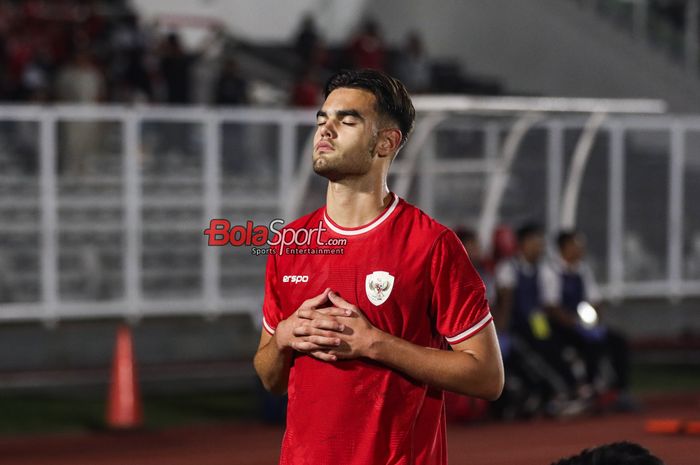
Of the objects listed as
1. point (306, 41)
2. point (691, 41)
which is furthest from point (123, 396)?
point (691, 41)

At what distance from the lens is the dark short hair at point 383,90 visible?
369cm

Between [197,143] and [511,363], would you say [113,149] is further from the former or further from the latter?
[511,363]

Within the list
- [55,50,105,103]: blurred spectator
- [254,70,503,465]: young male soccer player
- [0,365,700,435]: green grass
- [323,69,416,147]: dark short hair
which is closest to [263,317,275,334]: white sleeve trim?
[254,70,503,465]: young male soccer player

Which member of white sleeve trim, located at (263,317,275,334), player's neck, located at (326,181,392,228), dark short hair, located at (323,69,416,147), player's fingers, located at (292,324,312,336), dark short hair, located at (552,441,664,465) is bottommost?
dark short hair, located at (552,441,664,465)

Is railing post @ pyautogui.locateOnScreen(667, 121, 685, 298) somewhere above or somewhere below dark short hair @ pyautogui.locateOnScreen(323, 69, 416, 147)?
below

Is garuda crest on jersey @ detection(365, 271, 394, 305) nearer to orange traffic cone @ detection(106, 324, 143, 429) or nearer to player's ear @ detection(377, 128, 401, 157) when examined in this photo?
player's ear @ detection(377, 128, 401, 157)

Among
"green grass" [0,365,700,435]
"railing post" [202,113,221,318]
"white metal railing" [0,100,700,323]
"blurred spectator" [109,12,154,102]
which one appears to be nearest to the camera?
"green grass" [0,365,700,435]

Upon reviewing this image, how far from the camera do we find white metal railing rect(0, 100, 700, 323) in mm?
14070

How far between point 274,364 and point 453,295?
0.47 meters

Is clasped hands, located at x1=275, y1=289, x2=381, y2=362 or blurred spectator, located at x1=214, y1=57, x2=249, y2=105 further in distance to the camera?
blurred spectator, located at x1=214, y1=57, x2=249, y2=105

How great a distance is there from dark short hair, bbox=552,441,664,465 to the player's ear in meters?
0.85

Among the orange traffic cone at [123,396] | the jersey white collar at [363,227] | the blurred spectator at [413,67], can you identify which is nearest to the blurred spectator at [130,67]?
the blurred spectator at [413,67]

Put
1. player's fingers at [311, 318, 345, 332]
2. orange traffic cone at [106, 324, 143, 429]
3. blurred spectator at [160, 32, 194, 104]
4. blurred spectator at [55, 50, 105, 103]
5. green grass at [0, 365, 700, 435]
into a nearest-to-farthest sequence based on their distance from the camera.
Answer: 1. player's fingers at [311, 318, 345, 332]
2. orange traffic cone at [106, 324, 143, 429]
3. green grass at [0, 365, 700, 435]
4. blurred spectator at [55, 50, 105, 103]
5. blurred spectator at [160, 32, 194, 104]

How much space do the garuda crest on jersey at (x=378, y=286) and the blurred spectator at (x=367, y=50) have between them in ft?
61.5
